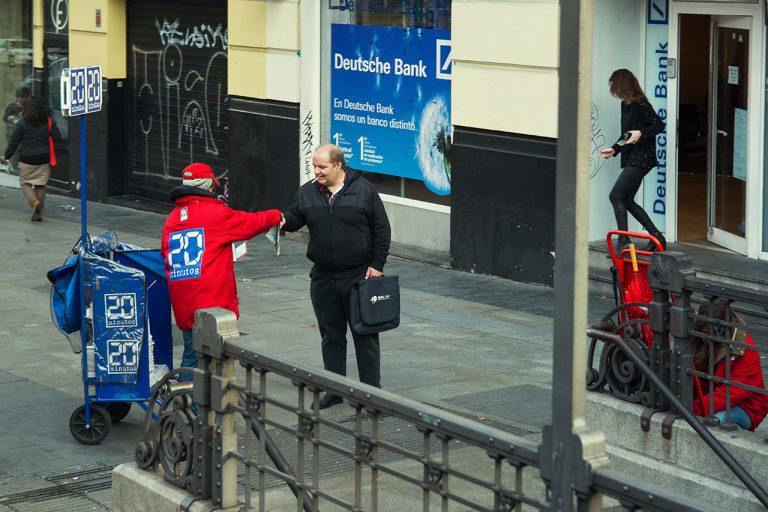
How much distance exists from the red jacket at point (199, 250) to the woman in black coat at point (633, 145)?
16.6 feet

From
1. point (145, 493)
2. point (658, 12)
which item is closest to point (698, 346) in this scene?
point (145, 493)

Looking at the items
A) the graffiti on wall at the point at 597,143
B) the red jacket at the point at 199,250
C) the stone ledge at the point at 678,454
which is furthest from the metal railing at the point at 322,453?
the graffiti on wall at the point at 597,143

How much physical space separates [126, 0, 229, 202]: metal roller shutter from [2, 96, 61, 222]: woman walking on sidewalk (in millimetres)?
1987

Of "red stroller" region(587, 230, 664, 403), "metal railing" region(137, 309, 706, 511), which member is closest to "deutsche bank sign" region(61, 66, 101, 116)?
"metal railing" region(137, 309, 706, 511)

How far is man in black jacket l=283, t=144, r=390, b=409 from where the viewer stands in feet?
27.1

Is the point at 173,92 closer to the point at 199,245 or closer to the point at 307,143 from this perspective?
the point at 307,143

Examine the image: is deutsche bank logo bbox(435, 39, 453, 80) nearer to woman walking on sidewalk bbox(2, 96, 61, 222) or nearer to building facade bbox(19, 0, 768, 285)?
building facade bbox(19, 0, 768, 285)

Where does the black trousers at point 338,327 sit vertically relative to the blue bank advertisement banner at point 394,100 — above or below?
below

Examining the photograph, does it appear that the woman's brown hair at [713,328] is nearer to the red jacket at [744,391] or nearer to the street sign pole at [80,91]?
the red jacket at [744,391]

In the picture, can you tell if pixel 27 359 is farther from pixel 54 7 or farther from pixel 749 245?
pixel 54 7

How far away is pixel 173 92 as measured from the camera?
60.6 ft

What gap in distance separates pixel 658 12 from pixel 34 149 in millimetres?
8529

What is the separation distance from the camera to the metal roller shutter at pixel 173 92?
1755cm

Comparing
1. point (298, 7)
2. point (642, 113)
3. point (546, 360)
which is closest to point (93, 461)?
point (546, 360)
